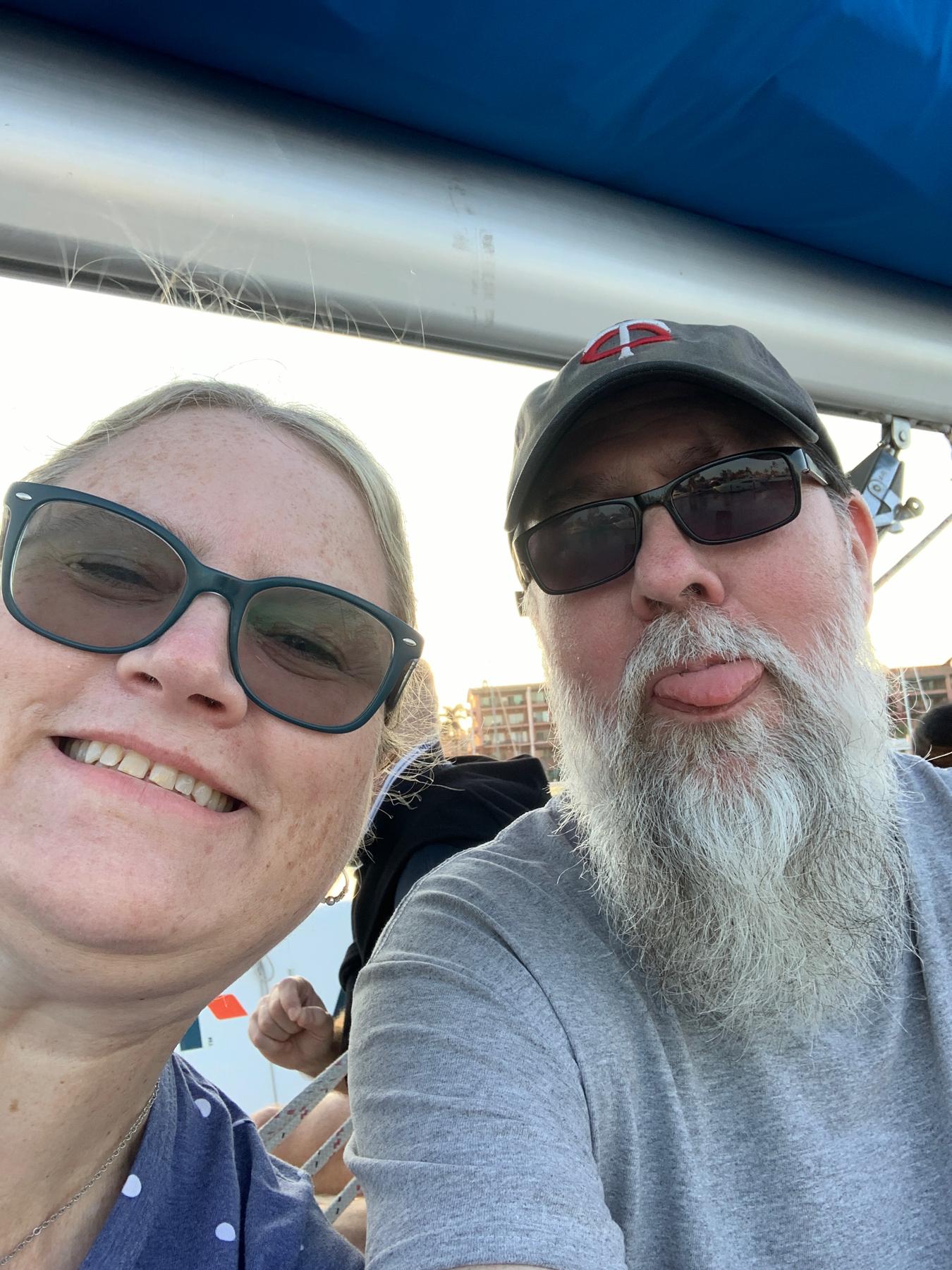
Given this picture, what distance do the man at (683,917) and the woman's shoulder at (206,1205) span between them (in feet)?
0.47

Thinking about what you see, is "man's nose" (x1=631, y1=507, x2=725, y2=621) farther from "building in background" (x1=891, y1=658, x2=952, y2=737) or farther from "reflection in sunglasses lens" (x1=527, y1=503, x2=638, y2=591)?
"building in background" (x1=891, y1=658, x2=952, y2=737)

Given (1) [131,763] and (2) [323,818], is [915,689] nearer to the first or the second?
(2) [323,818]

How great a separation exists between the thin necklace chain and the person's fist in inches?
36.8

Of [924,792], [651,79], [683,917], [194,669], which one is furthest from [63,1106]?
[651,79]

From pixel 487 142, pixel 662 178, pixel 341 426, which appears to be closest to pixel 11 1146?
pixel 341 426

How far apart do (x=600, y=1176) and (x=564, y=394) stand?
109cm

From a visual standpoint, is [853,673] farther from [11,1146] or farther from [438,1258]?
[11,1146]

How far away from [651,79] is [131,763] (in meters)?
1.16

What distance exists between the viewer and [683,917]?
3.85 feet

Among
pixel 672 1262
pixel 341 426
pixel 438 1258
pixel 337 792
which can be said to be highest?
pixel 341 426

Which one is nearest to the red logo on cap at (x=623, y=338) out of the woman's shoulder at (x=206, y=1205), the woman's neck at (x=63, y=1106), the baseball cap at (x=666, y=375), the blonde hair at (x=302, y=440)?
the baseball cap at (x=666, y=375)

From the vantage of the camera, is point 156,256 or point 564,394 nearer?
point 156,256

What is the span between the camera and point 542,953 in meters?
1.07

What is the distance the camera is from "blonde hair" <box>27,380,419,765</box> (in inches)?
39.2
